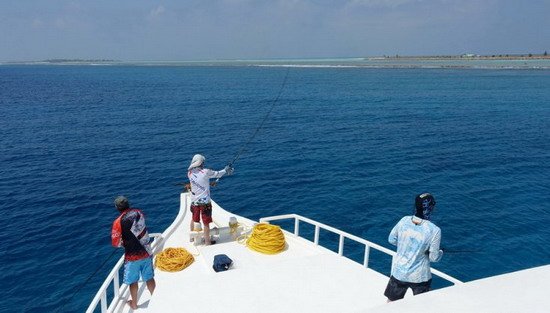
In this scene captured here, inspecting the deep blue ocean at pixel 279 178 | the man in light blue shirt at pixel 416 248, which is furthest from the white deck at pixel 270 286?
the deep blue ocean at pixel 279 178

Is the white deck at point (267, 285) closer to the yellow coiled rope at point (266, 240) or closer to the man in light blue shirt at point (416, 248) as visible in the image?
the yellow coiled rope at point (266, 240)

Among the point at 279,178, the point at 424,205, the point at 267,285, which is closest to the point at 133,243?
the point at 267,285

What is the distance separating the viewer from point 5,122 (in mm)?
41844

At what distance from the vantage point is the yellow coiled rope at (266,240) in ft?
33.1

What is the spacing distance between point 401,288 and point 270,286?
3054 mm

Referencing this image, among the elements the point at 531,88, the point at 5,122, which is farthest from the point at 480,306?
the point at 531,88

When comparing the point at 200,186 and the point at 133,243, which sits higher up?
the point at 200,186

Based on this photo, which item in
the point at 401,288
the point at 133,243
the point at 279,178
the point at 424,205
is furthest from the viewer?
the point at 279,178

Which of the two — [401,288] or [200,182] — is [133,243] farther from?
[401,288]

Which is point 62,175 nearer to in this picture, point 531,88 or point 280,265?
point 280,265

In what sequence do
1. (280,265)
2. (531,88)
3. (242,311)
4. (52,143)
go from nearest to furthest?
1. (242,311)
2. (280,265)
3. (52,143)
4. (531,88)

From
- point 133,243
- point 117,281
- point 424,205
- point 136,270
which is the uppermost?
point 424,205

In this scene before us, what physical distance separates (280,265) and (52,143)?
3091 cm

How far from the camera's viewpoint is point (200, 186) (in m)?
9.50
